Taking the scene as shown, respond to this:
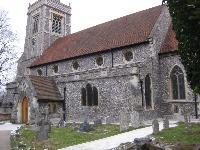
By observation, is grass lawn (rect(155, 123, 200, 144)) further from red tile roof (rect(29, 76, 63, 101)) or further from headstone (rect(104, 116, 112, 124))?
red tile roof (rect(29, 76, 63, 101))

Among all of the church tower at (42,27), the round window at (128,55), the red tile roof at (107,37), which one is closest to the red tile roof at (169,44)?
the red tile roof at (107,37)

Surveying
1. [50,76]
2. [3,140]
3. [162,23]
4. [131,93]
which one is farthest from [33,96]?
[162,23]

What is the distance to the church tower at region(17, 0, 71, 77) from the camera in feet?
111

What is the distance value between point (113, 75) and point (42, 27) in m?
15.6

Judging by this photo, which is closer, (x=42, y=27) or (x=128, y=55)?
(x=128, y=55)

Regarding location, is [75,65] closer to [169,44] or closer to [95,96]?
[95,96]

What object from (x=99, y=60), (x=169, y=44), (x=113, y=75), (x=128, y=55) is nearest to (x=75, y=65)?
(x=99, y=60)

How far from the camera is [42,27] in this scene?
3359cm

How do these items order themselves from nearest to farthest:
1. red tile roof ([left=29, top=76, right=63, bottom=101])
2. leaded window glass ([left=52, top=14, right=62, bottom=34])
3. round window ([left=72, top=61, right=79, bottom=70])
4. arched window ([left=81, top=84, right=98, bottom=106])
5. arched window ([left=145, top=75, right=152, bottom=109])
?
arched window ([left=145, top=75, right=152, bottom=109])
arched window ([left=81, top=84, right=98, bottom=106])
red tile roof ([left=29, top=76, right=63, bottom=101])
round window ([left=72, top=61, right=79, bottom=70])
leaded window glass ([left=52, top=14, right=62, bottom=34])

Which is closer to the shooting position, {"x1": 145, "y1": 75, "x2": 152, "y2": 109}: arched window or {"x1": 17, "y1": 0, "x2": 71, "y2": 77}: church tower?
{"x1": 145, "y1": 75, "x2": 152, "y2": 109}: arched window

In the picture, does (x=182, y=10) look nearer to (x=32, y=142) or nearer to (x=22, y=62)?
(x=32, y=142)

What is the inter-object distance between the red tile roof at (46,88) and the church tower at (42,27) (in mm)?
7679

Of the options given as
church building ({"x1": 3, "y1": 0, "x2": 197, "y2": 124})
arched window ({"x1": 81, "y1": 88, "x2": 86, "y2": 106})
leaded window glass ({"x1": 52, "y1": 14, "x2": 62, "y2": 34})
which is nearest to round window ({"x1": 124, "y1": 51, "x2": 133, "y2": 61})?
church building ({"x1": 3, "y1": 0, "x2": 197, "y2": 124})

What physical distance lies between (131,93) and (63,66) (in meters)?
9.61
